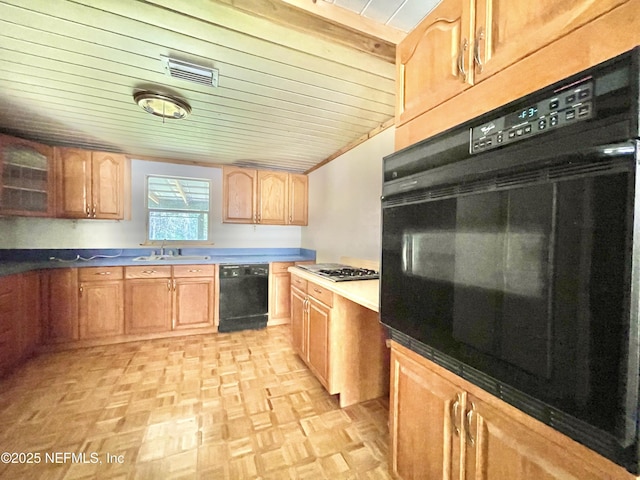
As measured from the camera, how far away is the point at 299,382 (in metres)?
2.20

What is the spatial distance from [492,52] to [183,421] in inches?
97.0

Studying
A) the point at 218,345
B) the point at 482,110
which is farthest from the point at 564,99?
the point at 218,345

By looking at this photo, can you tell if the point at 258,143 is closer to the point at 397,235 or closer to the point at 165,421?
the point at 397,235

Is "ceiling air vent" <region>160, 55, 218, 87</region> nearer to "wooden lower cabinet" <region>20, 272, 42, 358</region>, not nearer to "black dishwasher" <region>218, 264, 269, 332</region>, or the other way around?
"black dishwasher" <region>218, 264, 269, 332</region>

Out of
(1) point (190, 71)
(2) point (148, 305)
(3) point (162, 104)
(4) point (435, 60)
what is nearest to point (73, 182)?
(2) point (148, 305)

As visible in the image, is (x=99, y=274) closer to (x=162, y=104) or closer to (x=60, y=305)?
(x=60, y=305)

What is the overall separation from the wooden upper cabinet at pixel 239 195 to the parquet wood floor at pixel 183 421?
1.90 m

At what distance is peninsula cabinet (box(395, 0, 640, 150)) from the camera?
576 mm

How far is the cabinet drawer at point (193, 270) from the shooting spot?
3.11 meters

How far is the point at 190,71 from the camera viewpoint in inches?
64.0

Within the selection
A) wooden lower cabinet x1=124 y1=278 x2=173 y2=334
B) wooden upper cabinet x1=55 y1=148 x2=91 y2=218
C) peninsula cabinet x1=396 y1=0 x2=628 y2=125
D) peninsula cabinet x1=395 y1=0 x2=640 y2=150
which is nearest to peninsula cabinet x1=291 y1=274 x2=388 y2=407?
peninsula cabinet x1=395 y1=0 x2=640 y2=150

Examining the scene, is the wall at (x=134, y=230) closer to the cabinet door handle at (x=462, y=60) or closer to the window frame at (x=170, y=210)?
the window frame at (x=170, y=210)

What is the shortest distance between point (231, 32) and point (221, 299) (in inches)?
109

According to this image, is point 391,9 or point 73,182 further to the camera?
point 73,182
